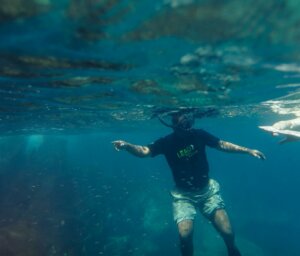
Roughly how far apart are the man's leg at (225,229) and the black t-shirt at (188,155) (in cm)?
128

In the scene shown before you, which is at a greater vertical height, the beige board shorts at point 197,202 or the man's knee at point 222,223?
the beige board shorts at point 197,202

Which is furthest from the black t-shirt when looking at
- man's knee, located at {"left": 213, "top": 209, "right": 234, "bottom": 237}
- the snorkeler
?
man's knee, located at {"left": 213, "top": 209, "right": 234, "bottom": 237}

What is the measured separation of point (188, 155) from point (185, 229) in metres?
2.85

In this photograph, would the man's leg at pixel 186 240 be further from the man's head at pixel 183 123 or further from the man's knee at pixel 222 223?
the man's head at pixel 183 123

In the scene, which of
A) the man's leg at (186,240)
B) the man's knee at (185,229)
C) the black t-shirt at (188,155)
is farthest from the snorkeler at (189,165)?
the man's leg at (186,240)

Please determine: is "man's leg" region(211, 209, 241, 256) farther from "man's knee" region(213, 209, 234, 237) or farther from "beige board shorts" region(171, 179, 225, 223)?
"beige board shorts" region(171, 179, 225, 223)

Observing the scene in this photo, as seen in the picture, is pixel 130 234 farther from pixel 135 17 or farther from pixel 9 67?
pixel 135 17

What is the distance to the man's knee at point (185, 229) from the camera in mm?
10891

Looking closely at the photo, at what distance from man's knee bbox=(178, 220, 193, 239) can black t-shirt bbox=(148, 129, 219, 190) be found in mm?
1398

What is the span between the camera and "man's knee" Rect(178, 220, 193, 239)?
35.7ft

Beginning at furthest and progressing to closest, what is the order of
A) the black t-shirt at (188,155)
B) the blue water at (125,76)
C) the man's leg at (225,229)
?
the black t-shirt at (188,155)
the man's leg at (225,229)
the blue water at (125,76)

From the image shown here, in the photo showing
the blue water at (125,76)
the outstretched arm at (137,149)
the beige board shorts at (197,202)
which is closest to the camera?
the blue water at (125,76)

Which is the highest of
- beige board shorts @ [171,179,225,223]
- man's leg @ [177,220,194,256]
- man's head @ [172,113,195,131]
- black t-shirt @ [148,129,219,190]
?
man's head @ [172,113,195,131]

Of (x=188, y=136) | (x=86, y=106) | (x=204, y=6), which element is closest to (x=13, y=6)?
(x=204, y=6)
